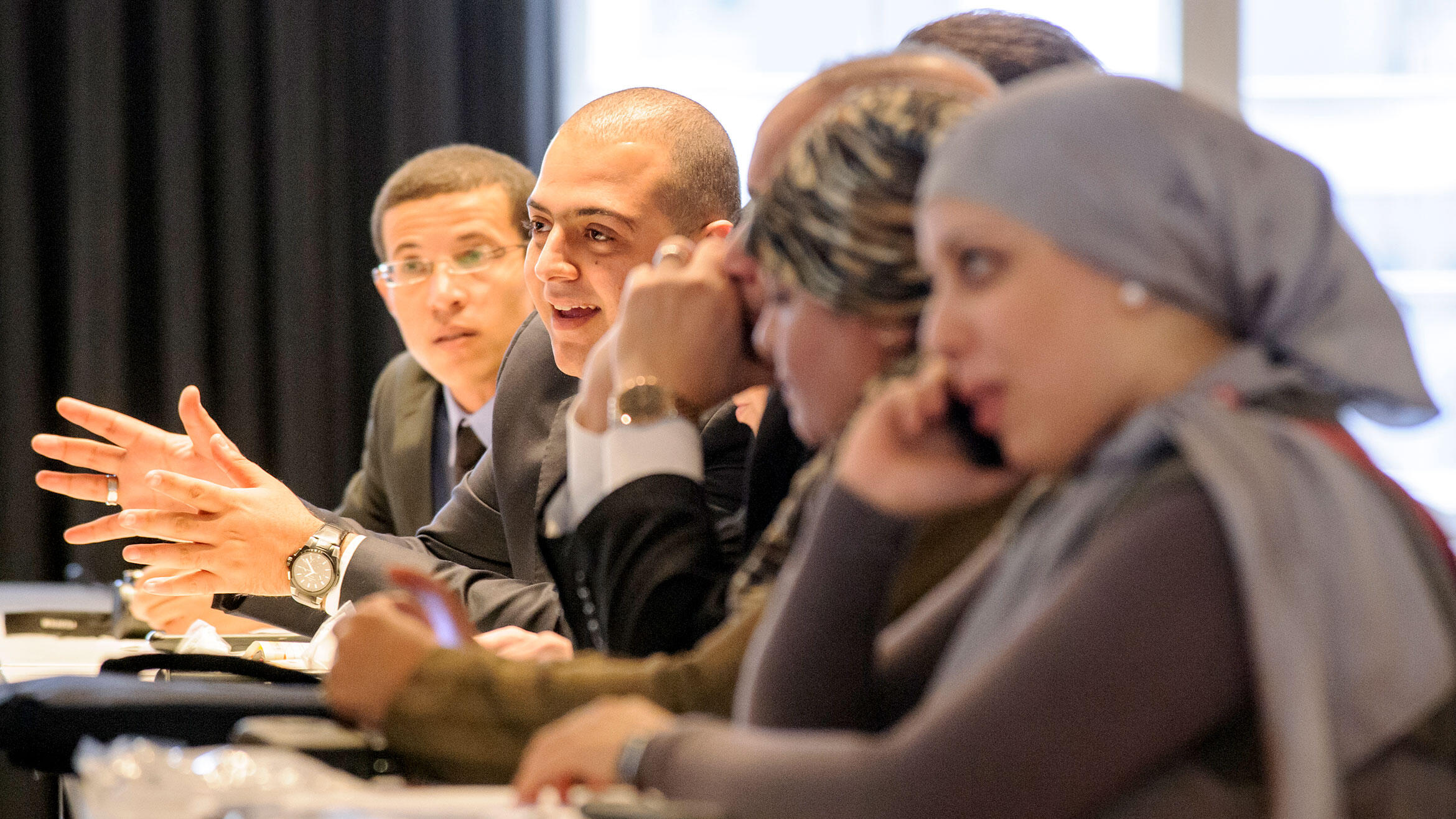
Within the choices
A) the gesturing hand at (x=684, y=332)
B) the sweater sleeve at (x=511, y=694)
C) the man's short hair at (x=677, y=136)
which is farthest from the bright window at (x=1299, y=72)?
the sweater sleeve at (x=511, y=694)

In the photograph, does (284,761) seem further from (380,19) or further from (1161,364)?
(380,19)

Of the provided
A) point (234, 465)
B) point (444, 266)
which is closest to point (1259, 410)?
point (234, 465)

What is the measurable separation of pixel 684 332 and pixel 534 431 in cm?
94

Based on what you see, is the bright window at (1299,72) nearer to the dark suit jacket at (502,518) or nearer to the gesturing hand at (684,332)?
the dark suit jacket at (502,518)

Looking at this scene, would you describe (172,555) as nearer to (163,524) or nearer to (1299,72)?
(163,524)

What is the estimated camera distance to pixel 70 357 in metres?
3.69

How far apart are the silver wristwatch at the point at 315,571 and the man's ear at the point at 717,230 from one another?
0.67 m

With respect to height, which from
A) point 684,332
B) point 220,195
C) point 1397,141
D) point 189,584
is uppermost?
point 684,332

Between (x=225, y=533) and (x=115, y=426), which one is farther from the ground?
(x=115, y=426)

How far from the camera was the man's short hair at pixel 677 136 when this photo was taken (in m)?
1.99

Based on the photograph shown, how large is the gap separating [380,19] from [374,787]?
3.27m

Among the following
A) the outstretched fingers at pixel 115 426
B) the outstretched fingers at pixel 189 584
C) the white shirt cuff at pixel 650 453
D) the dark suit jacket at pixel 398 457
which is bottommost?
the dark suit jacket at pixel 398 457

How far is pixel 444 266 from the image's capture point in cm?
303

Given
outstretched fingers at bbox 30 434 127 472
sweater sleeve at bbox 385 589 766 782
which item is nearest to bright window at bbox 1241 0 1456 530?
outstretched fingers at bbox 30 434 127 472
